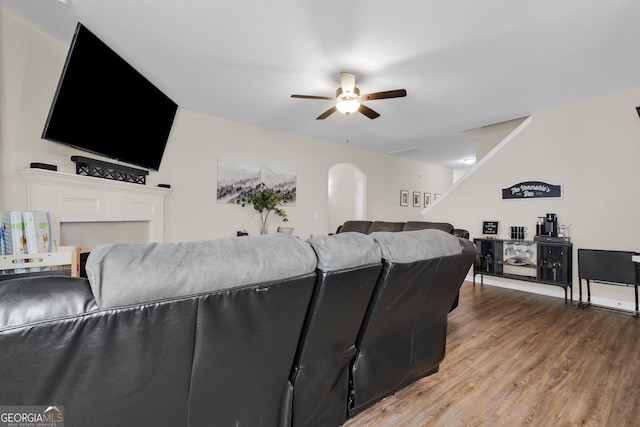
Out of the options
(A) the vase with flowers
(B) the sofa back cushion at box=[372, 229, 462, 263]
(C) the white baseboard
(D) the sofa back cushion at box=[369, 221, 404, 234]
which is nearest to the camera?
(B) the sofa back cushion at box=[372, 229, 462, 263]

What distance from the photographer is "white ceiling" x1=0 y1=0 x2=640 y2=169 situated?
233cm

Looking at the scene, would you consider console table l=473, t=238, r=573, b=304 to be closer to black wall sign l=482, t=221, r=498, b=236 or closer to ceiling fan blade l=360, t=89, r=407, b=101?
black wall sign l=482, t=221, r=498, b=236

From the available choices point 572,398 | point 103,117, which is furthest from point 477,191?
point 103,117

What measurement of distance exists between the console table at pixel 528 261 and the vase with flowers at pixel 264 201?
3.27 metres

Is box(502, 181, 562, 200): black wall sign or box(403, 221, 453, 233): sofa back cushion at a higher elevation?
box(502, 181, 562, 200): black wall sign

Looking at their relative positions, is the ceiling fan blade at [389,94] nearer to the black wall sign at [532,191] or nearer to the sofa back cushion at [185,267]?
the sofa back cushion at [185,267]

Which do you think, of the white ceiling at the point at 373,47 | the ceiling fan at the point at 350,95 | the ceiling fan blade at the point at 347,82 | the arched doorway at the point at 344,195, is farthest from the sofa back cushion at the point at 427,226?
the arched doorway at the point at 344,195

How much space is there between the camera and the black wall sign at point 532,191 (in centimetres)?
431

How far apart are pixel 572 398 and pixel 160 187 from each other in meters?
4.56

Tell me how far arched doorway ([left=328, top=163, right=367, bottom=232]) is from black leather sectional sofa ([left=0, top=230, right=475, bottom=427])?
5937 millimetres

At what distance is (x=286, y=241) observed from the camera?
1.18 m

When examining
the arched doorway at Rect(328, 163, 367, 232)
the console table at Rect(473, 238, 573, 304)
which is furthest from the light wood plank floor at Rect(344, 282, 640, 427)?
the arched doorway at Rect(328, 163, 367, 232)

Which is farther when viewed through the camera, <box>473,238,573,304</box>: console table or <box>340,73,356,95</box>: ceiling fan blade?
<box>473,238,573,304</box>: console table

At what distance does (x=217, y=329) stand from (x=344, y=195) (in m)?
7.18
